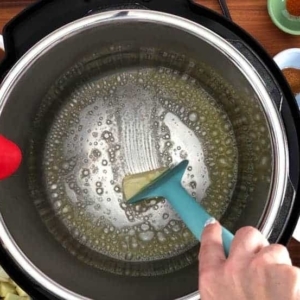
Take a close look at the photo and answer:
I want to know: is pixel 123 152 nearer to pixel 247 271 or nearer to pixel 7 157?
pixel 7 157

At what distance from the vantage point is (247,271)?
1.73ft

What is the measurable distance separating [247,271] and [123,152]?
1.25ft

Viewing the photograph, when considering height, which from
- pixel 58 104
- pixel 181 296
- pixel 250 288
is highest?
pixel 58 104

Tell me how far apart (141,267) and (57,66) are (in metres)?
0.30

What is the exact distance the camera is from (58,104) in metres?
0.87

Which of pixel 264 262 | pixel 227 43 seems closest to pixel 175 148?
pixel 227 43

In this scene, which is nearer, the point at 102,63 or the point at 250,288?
the point at 250,288

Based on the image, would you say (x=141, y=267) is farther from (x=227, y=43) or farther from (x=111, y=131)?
(x=227, y=43)

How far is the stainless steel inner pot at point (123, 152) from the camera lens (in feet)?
2.57

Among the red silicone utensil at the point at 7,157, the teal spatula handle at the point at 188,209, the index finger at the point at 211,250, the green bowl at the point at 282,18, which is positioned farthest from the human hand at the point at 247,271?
the green bowl at the point at 282,18

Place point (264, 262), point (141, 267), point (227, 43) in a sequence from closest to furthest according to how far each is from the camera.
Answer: point (264, 262) < point (227, 43) < point (141, 267)

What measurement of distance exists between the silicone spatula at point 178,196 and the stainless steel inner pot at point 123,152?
0.05 m

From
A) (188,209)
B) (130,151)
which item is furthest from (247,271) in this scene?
(130,151)

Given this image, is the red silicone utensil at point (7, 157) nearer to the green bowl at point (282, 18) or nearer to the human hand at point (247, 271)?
the human hand at point (247, 271)
